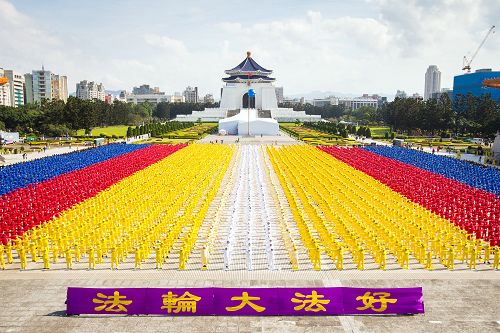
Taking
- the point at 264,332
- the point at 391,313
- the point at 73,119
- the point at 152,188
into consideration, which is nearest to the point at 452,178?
the point at 152,188

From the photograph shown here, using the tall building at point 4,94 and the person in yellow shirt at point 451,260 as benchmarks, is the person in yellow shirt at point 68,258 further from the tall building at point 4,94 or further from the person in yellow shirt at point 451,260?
the tall building at point 4,94

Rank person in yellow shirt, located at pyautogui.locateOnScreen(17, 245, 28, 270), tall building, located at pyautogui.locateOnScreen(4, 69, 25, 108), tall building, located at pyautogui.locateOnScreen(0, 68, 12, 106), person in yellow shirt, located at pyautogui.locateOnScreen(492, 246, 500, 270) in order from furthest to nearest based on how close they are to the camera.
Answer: tall building, located at pyautogui.locateOnScreen(4, 69, 25, 108) → tall building, located at pyautogui.locateOnScreen(0, 68, 12, 106) → person in yellow shirt, located at pyautogui.locateOnScreen(492, 246, 500, 270) → person in yellow shirt, located at pyautogui.locateOnScreen(17, 245, 28, 270)

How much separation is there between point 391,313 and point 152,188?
55.8 ft

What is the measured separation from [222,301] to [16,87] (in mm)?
161514

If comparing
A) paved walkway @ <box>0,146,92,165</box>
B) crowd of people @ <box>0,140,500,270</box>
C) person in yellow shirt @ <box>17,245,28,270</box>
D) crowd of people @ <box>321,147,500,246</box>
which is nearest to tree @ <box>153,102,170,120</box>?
paved walkway @ <box>0,146,92,165</box>

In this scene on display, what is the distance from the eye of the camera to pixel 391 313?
34.4 feet

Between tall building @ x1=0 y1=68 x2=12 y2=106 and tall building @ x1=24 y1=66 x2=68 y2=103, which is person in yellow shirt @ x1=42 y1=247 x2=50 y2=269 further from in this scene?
tall building @ x1=24 y1=66 x2=68 y2=103

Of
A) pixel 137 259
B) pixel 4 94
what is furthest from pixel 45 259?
pixel 4 94

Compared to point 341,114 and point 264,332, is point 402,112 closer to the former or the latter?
point 264,332

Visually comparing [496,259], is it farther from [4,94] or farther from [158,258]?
[4,94]

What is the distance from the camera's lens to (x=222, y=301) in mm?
10344

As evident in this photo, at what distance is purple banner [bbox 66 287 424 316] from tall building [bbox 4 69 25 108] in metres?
154

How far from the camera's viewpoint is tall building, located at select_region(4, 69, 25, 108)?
14438cm

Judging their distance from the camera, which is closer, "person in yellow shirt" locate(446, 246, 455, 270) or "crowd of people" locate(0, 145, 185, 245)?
"person in yellow shirt" locate(446, 246, 455, 270)
